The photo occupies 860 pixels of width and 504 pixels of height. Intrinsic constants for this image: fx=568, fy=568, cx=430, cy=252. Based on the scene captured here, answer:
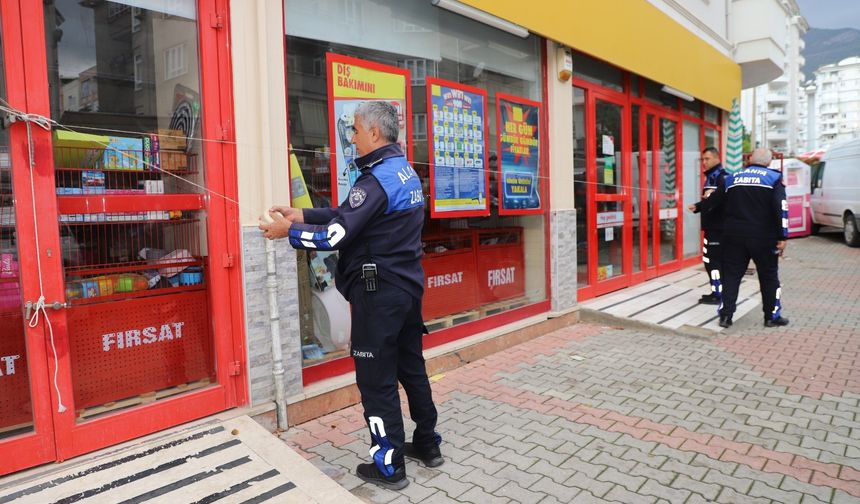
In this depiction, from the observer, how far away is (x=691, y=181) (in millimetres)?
10703

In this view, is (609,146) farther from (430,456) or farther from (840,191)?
(840,191)

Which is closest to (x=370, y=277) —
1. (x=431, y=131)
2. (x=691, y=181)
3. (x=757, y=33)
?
(x=431, y=131)

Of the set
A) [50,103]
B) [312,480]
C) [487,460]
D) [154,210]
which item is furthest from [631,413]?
[50,103]

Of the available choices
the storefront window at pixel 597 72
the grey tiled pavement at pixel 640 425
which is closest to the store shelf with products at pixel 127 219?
the grey tiled pavement at pixel 640 425

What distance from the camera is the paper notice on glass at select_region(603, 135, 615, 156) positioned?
7.78 m

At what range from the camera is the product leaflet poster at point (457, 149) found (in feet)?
16.5

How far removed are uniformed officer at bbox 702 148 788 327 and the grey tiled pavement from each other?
1.74 ft

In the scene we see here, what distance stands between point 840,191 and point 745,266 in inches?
496

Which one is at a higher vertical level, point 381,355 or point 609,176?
point 609,176

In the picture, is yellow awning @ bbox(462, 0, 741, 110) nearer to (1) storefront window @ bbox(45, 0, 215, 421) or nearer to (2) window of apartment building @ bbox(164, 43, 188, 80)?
(2) window of apartment building @ bbox(164, 43, 188, 80)

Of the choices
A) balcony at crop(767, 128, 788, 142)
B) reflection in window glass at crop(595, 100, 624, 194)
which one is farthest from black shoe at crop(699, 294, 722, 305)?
balcony at crop(767, 128, 788, 142)

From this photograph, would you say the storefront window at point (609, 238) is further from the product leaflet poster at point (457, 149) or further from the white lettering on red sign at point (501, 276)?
the product leaflet poster at point (457, 149)

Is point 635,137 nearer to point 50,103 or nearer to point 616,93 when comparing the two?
point 616,93

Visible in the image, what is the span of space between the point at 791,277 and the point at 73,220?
1142cm
